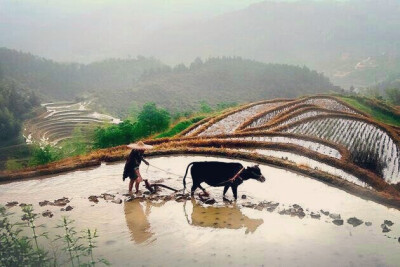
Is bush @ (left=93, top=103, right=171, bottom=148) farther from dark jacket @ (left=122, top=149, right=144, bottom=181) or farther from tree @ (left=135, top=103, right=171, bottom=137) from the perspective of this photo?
dark jacket @ (left=122, top=149, right=144, bottom=181)

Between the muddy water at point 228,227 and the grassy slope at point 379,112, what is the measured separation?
74.1ft

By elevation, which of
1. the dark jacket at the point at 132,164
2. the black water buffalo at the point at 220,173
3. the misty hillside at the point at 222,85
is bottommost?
the black water buffalo at the point at 220,173

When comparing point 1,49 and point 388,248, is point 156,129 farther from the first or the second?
point 1,49

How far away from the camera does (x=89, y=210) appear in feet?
30.5

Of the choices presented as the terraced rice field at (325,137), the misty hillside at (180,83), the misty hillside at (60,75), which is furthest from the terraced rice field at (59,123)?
the terraced rice field at (325,137)

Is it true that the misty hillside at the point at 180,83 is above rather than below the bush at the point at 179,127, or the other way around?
above

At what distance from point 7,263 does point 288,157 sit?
433 inches

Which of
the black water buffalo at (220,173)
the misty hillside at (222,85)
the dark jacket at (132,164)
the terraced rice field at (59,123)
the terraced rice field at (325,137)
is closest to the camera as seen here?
the black water buffalo at (220,173)

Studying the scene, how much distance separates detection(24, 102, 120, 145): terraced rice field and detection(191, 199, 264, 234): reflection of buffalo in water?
171 feet

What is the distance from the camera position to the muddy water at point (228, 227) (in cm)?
717

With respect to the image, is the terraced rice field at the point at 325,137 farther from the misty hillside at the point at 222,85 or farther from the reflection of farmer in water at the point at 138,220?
the misty hillside at the point at 222,85

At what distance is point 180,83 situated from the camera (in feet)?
384

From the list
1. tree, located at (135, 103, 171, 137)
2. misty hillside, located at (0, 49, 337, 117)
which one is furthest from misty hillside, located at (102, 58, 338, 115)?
tree, located at (135, 103, 171, 137)

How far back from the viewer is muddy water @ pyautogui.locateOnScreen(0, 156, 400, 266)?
717 cm
